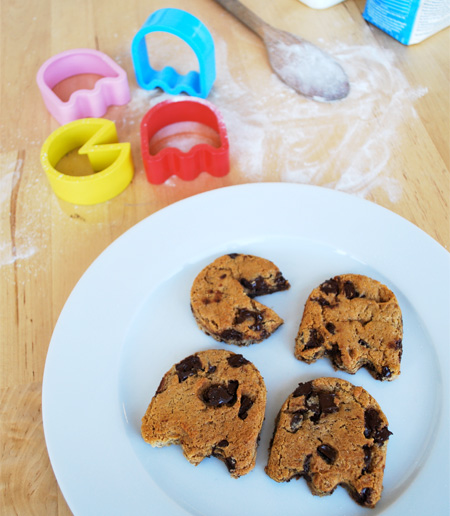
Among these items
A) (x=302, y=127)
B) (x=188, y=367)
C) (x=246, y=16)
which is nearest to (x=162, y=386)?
(x=188, y=367)

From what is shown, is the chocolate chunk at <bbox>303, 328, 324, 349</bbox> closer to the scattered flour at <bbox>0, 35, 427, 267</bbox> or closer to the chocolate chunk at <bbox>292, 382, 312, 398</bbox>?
the chocolate chunk at <bbox>292, 382, 312, 398</bbox>

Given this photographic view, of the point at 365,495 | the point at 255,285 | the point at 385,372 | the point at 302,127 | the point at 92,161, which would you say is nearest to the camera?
the point at 365,495

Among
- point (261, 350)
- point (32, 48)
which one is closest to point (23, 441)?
point (261, 350)

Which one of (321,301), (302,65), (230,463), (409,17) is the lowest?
(230,463)

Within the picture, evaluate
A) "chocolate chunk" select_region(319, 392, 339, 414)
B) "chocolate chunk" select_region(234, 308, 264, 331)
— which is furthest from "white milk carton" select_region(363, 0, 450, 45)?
"chocolate chunk" select_region(319, 392, 339, 414)

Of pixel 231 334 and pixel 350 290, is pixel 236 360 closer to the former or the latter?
pixel 231 334

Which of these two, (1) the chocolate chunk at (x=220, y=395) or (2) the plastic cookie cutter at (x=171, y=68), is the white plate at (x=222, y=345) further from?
(2) the plastic cookie cutter at (x=171, y=68)

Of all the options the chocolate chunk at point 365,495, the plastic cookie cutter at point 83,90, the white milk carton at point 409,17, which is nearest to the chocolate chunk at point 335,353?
the chocolate chunk at point 365,495
